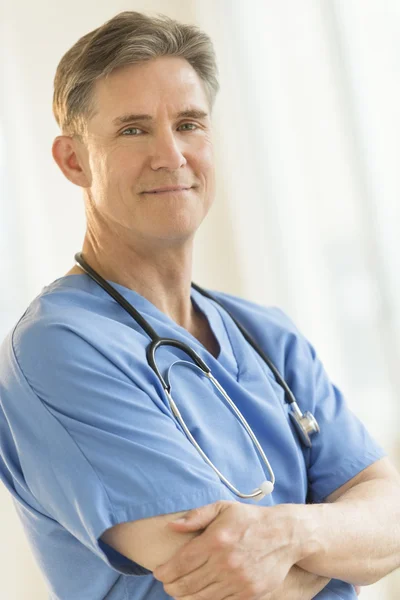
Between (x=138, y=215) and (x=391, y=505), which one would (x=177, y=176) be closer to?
(x=138, y=215)

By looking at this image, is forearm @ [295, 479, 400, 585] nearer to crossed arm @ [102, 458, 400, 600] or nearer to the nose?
crossed arm @ [102, 458, 400, 600]

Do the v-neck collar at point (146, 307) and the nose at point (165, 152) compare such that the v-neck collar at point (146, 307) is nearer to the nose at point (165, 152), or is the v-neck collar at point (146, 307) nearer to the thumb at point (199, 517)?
the nose at point (165, 152)

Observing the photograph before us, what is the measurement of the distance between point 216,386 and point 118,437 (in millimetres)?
258

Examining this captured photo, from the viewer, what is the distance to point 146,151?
4.33ft

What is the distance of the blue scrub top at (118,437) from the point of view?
1.04m

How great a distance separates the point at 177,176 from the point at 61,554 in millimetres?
649

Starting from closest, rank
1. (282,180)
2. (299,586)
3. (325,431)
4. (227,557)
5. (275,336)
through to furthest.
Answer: (227,557)
(299,586)
(325,431)
(275,336)
(282,180)

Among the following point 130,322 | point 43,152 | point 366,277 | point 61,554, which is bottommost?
point 61,554

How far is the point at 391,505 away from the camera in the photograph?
1243mm

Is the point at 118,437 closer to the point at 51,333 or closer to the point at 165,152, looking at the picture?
the point at 51,333

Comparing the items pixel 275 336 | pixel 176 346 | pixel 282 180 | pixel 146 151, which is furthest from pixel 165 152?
pixel 282 180

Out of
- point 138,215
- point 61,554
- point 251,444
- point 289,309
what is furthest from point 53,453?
point 289,309

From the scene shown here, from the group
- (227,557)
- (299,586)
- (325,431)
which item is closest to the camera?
(227,557)

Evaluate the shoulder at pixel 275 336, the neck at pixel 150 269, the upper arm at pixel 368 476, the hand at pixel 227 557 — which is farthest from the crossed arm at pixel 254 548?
the neck at pixel 150 269
